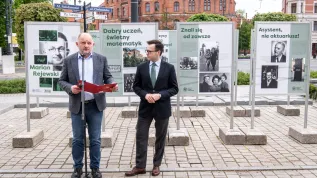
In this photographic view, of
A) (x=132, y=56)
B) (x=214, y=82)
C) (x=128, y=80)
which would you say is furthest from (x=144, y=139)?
(x=214, y=82)

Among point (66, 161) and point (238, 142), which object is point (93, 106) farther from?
point (238, 142)

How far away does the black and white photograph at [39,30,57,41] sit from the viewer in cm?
701

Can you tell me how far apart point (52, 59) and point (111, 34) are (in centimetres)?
129

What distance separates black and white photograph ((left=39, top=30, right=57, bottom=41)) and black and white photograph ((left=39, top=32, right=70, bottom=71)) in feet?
0.20

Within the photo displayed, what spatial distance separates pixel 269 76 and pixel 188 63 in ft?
5.63

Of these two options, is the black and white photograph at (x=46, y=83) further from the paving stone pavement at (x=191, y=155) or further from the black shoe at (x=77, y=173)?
Result: the black shoe at (x=77, y=173)

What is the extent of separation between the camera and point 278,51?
732cm

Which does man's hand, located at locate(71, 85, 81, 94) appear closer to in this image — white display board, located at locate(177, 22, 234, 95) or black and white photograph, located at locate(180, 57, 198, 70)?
white display board, located at locate(177, 22, 234, 95)

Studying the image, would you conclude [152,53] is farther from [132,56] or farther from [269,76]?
[269,76]

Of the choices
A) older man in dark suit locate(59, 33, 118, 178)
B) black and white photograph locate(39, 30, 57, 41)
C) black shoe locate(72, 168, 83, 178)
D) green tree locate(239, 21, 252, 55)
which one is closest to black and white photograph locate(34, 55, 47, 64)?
black and white photograph locate(39, 30, 57, 41)

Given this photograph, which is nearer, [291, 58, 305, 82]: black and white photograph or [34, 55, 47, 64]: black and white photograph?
[34, 55, 47, 64]: black and white photograph

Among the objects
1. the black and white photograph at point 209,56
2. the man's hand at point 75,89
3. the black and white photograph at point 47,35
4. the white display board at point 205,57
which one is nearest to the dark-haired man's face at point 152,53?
the man's hand at point 75,89

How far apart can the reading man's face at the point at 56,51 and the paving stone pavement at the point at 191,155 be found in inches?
65.2

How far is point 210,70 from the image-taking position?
7371 mm
